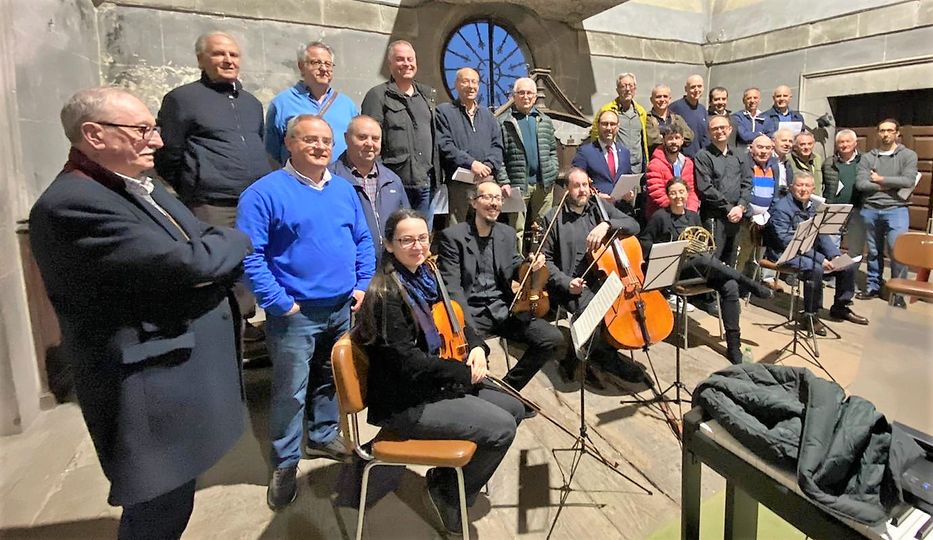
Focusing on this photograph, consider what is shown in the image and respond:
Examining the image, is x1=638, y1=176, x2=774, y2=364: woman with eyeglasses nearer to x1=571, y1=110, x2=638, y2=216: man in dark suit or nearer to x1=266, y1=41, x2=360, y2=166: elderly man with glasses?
x1=571, y1=110, x2=638, y2=216: man in dark suit

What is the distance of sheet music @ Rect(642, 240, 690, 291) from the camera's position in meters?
2.75

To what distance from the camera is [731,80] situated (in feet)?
25.8

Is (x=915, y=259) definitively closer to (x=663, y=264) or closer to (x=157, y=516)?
(x=663, y=264)

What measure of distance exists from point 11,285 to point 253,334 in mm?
1242

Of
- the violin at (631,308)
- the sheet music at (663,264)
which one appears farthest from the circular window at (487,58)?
the sheet music at (663,264)

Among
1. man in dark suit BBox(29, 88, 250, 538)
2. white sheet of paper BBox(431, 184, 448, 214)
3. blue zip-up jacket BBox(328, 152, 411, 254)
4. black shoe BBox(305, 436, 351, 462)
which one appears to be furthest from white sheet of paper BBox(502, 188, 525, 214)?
man in dark suit BBox(29, 88, 250, 538)

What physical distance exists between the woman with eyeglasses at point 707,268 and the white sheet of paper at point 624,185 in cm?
32

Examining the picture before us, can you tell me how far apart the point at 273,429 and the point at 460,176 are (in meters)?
2.01

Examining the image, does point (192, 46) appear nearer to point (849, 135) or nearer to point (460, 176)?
point (460, 176)

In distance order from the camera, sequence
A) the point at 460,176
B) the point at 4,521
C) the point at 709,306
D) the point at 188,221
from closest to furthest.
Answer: the point at 188,221, the point at 4,521, the point at 460,176, the point at 709,306

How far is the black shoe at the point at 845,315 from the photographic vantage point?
14.4ft

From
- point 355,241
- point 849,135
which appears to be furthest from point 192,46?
point 849,135

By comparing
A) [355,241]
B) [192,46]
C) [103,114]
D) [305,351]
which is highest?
[192,46]

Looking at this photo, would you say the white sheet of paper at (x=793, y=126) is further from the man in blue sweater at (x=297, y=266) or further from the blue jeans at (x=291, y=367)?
the blue jeans at (x=291, y=367)
